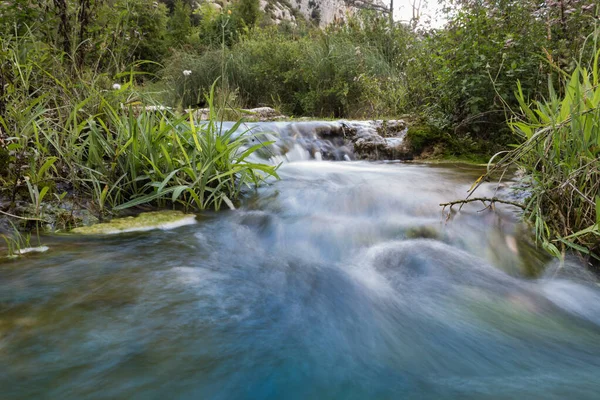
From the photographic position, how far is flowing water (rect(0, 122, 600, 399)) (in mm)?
1112

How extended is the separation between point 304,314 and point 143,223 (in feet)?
4.95

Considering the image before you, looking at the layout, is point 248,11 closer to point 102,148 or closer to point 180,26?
point 180,26

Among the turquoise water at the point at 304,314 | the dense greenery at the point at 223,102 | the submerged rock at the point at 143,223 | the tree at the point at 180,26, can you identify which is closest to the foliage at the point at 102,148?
the dense greenery at the point at 223,102

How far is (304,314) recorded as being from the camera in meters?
1.56

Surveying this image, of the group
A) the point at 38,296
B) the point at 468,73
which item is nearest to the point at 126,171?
the point at 38,296

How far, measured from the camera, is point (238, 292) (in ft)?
5.49

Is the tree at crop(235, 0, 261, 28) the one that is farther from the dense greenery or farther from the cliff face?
the cliff face

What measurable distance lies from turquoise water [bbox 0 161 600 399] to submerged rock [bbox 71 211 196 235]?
11 centimetres

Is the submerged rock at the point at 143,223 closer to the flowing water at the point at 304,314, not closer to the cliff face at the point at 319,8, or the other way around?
the flowing water at the point at 304,314

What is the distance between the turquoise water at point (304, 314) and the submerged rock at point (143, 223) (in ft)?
0.35

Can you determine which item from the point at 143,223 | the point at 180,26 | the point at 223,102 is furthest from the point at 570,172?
the point at 180,26

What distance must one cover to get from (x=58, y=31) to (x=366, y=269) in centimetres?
314

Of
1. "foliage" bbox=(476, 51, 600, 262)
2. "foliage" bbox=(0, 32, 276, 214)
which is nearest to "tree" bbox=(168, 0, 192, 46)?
"foliage" bbox=(0, 32, 276, 214)

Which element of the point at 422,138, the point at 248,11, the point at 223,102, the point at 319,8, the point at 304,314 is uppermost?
the point at 319,8
